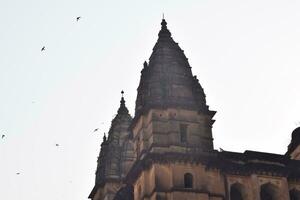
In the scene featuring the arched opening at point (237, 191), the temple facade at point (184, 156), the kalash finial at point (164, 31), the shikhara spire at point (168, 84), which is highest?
the kalash finial at point (164, 31)

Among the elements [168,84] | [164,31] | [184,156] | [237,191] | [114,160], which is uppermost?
[164,31]

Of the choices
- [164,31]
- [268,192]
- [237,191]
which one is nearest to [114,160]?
[164,31]

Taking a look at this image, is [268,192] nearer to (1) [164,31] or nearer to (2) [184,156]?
(2) [184,156]

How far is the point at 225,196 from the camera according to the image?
33.2m

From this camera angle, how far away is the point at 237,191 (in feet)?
113

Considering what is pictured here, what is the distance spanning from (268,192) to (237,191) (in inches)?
73.9

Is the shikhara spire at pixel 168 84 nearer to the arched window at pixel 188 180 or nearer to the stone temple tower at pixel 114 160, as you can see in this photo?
the arched window at pixel 188 180

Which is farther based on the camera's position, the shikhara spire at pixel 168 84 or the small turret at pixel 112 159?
the small turret at pixel 112 159

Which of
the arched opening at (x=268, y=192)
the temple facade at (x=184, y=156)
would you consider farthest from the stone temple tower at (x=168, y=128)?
the arched opening at (x=268, y=192)

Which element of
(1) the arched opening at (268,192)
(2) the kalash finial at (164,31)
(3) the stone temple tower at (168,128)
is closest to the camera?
(3) the stone temple tower at (168,128)

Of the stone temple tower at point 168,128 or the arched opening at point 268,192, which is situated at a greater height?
the stone temple tower at point 168,128

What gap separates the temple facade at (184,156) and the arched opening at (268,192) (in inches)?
2.3

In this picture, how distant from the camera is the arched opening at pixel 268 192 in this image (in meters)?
34.4

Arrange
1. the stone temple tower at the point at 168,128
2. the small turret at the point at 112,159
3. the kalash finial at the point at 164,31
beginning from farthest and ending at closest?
the small turret at the point at 112,159
the kalash finial at the point at 164,31
the stone temple tower at the point at 168,128
